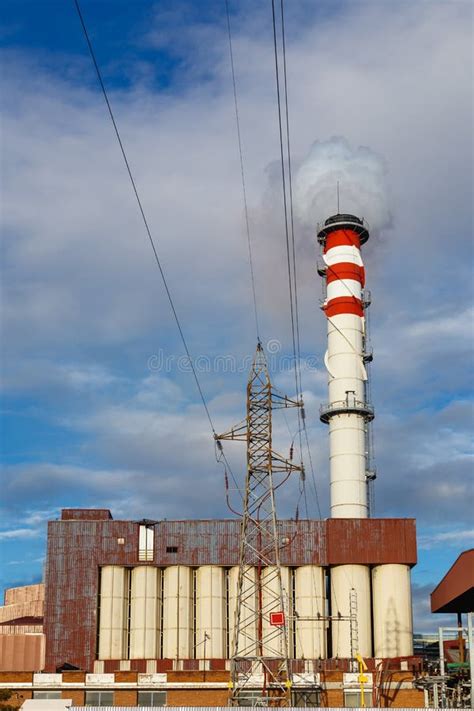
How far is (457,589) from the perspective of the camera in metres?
63.7

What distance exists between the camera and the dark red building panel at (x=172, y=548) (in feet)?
246

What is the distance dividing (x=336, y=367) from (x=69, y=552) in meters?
27.7

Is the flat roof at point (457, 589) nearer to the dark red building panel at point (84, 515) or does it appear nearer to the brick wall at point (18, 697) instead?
the dark red building panel at point (84, 515)

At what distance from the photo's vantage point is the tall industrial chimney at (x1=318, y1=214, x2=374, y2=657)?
7538 cm

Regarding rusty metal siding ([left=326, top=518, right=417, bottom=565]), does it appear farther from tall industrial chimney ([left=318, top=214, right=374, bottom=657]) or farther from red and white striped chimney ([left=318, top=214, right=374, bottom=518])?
red and white striped chimney ([left=318, top=214, right=374, bottom=518])

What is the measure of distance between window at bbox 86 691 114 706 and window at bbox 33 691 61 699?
209 centimetres

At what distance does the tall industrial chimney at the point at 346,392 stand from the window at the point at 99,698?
60.9 feet

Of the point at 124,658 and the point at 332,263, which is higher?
the point at 332,263

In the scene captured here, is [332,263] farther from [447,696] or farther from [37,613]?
[37,613]

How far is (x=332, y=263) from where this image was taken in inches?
3369

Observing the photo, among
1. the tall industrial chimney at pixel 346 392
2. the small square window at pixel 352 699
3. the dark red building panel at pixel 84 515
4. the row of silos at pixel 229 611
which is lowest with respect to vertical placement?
the small square window at pixel 352 699

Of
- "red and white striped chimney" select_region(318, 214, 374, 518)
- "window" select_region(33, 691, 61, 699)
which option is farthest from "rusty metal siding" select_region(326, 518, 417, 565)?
"window" select_region(33, 691, 61, 699)

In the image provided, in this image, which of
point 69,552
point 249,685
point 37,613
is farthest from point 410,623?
point 37,613

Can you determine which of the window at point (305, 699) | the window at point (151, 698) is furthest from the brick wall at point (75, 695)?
the window at point (305, 699)
